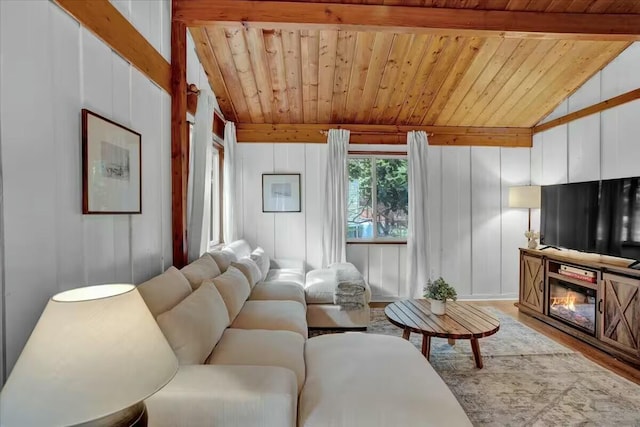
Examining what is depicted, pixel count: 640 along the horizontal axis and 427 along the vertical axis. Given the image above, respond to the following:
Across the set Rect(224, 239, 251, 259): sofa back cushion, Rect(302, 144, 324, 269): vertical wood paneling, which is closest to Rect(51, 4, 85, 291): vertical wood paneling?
Rect(224, 239, 251, 259): sofa back cushion

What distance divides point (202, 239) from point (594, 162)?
14.1ft

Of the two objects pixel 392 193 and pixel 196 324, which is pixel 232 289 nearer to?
pixel 196 324

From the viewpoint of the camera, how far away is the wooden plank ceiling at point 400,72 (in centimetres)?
322

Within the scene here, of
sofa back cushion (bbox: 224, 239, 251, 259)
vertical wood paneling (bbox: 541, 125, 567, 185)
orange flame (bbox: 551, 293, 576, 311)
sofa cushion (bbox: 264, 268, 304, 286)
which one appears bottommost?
orange flame (bbox: 551, 293, 576, 311)

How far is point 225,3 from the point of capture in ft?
8.47

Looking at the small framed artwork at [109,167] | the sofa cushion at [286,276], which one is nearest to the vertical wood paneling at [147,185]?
the small framed artwork at [109,167]

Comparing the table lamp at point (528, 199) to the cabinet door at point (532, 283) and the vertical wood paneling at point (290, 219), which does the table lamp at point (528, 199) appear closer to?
the cabinet door at point (532, 283)

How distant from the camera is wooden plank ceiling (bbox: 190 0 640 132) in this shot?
3.22 metres

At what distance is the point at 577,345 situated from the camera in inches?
126

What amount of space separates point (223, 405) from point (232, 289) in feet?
3.76

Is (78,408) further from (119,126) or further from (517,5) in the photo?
(517,5)

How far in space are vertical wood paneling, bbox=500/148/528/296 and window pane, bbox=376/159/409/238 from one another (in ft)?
4.70

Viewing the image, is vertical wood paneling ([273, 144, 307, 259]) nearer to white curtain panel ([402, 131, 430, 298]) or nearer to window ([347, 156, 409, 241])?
window ([347, 156, 409, 241])

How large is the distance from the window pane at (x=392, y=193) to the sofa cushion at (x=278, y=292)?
1.97 m
